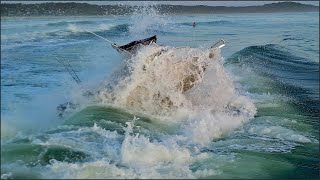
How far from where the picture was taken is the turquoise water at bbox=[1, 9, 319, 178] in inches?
Answer: 304

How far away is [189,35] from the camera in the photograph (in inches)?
1521

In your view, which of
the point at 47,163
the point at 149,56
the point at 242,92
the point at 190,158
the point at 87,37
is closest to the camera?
the point at 47,163

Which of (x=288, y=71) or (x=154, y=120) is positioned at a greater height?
(x=154, y=120)

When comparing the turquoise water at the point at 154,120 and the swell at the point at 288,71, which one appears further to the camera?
the swell at the point at 288,71

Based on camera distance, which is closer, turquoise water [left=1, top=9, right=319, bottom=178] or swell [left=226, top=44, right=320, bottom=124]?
turquoise water [left=1, top=9, right=319, bottom=178]

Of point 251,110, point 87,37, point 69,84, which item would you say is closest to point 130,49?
point 69,84

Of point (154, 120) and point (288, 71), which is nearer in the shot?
point (154, 120)

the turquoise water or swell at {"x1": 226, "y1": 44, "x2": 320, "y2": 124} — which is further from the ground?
the turquoise water

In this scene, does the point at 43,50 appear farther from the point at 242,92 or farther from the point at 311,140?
the point at 311,140

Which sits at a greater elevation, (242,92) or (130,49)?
(130,49)

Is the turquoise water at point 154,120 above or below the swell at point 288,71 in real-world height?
above

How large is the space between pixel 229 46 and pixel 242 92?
15.7 m

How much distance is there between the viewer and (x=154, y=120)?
42.8 feet

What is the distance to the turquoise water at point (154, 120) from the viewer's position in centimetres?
773
